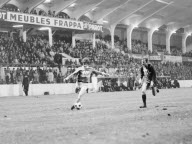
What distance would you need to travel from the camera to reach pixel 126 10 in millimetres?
58688

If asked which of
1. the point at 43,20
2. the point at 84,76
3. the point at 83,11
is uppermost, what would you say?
the point at 83,11

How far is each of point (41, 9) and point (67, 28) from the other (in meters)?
4.40

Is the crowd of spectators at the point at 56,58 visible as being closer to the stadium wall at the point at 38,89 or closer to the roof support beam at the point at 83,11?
the stadium wall at the point at 38,89

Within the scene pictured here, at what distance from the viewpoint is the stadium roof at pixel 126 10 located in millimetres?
49062

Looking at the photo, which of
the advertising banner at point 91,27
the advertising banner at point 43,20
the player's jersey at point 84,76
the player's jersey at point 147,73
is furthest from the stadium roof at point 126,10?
the player's jersey at point 147,73

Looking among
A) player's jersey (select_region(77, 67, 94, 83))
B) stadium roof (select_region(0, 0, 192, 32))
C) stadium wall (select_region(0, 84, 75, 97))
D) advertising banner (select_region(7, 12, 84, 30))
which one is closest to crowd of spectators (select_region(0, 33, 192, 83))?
stadium wall (select_region(0, 84, 75, 97))

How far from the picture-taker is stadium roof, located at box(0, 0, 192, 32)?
49.1 meters

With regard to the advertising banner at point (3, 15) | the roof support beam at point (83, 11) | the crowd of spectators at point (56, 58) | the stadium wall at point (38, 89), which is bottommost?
the stadium wall at point (38, 89)

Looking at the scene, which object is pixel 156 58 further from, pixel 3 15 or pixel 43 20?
pixel 3 15

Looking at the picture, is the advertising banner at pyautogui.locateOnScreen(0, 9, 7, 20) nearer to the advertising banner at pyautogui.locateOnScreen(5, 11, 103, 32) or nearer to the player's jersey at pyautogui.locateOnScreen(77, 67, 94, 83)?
the advertising banner at pyautogui.locateOnScreen(5, 11, 103, 32)

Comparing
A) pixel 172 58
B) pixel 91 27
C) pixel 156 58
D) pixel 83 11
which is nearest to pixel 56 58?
pixel 91 27

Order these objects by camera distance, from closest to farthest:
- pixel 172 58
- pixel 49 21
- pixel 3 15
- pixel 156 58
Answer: pixel 3 15 < pixel 49 21 < pixel 156 58 < pixel 172 58

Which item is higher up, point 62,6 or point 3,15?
point 62,6

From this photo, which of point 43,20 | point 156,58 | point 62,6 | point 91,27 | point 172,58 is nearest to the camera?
A: point 43,20
